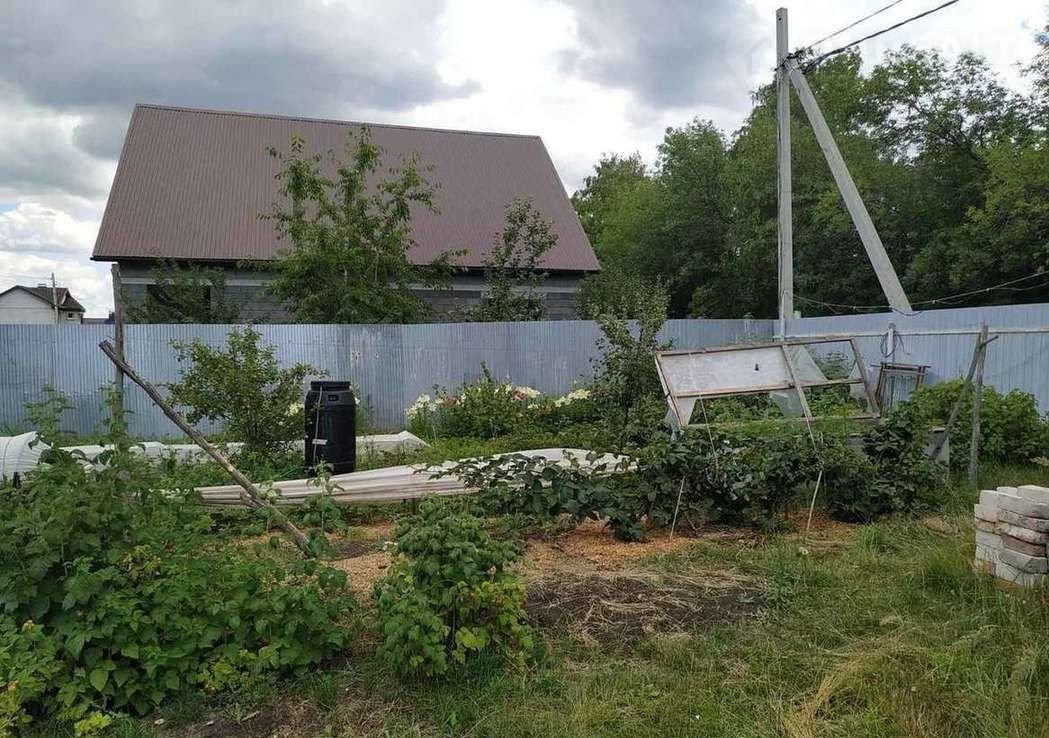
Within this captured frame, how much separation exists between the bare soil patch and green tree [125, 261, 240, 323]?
13405 mm

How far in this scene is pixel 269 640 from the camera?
3.15 metres

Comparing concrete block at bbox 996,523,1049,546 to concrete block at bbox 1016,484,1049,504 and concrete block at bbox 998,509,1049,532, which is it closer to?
concrete block at bbox 998,509,1049,532

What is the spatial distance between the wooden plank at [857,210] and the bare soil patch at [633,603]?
27.2 ft

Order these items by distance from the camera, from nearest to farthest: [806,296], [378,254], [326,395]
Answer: [326,395] → [378,254] → [806,296]

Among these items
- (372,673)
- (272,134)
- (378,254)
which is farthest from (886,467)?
(272,134)

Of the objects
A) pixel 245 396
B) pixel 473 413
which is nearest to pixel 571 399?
pixel 473 413

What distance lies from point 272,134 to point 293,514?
1745 centimetres

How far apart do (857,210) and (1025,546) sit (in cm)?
885

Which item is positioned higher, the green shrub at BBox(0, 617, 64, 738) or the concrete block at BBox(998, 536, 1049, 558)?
the concrete block at BBox(998, 536, 1049, 558)

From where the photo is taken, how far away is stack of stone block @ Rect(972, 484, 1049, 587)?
359cm

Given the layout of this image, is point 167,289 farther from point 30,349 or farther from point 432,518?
point 432,518

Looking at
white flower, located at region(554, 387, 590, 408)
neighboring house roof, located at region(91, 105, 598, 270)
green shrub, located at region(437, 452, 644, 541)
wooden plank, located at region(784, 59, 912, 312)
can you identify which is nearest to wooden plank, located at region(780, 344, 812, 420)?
green shrub, located at region(437, 452, 644, 541)

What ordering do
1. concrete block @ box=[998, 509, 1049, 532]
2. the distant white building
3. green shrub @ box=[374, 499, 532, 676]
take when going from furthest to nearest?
1. the distant white building
2. concrete block @ box=[998, 509, 1049, 532]
3. green shrub @ box=[374, 499, 532, 676]

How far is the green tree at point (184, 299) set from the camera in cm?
1512
